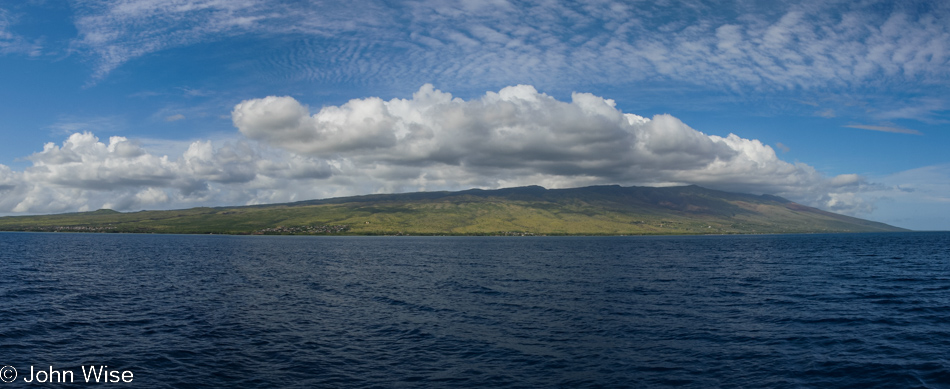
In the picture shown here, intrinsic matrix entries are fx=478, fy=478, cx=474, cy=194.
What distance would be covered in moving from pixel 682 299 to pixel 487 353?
33966 millimetres

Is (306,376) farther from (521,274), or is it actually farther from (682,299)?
(521,274)

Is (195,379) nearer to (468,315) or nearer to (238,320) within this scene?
(238,320)

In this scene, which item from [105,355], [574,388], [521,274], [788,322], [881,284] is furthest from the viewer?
[521,274]

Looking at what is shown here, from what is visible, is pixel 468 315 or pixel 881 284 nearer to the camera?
pixel 468 315

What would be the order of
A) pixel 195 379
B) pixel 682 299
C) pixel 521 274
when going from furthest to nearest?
pixel 521 274
pixel 682 299
pixel 195 379

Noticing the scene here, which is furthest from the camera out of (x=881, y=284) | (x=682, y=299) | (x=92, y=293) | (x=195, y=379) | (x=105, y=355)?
(x=881, y=284)

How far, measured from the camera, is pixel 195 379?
30000 mm

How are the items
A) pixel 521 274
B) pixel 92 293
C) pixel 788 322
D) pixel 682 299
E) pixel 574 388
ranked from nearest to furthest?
pixel 574 388
pixel 788 322
pixel 682 299
pixel 92 293
pixel 521 274

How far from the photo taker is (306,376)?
30266mm

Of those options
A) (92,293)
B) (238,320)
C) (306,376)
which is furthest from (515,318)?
(92,293)

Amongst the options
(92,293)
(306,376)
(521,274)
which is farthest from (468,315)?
(92,293)

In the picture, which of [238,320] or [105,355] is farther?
[238,320]

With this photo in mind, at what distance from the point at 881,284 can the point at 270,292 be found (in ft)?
292

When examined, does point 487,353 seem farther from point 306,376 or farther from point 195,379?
point 195,379
